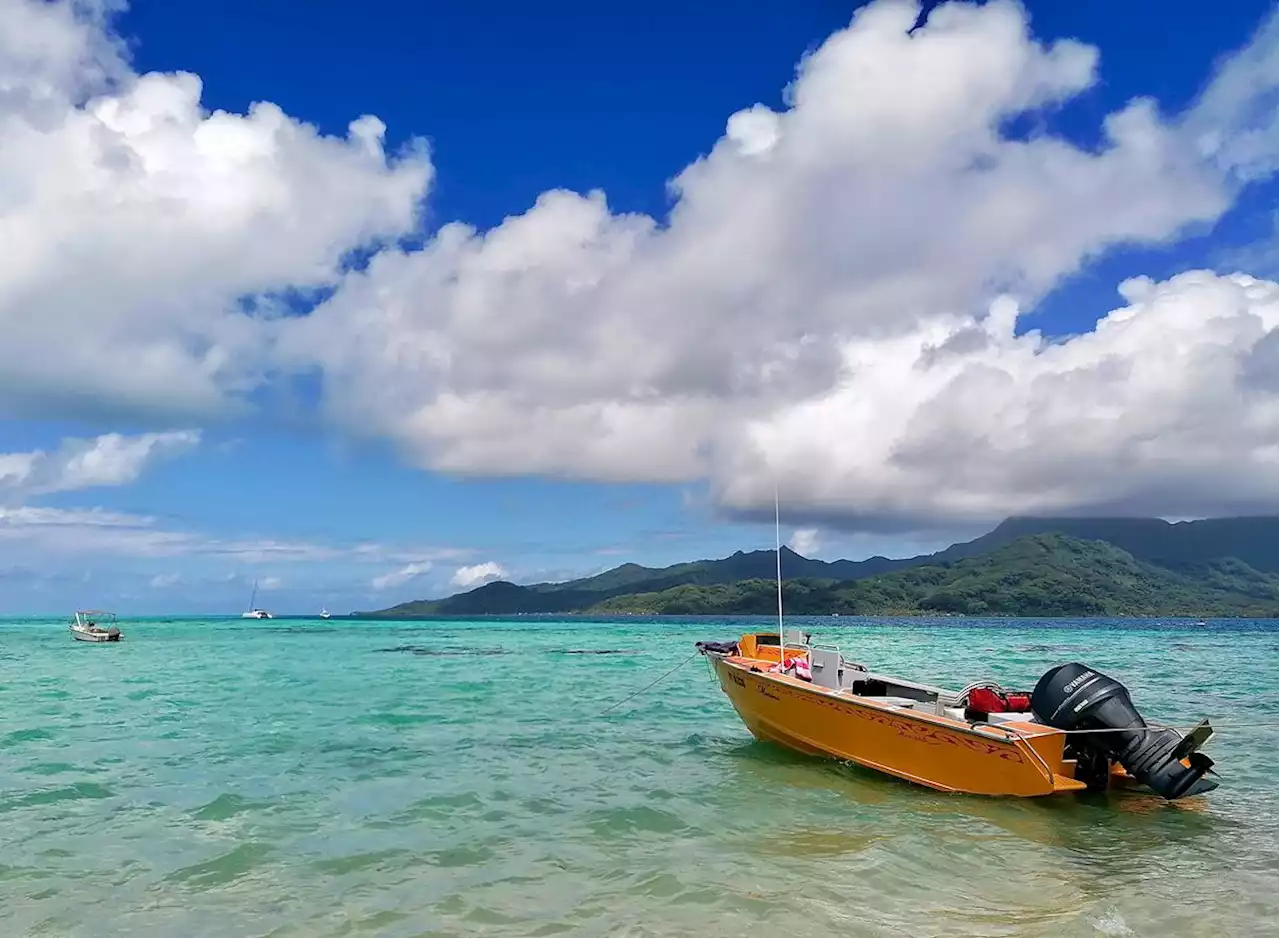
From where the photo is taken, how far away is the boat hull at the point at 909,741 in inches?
497

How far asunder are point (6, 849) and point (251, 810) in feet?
10.1

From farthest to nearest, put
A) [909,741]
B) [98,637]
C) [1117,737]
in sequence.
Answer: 1. [98,637]
2. [909,741]
3. [1117,737]

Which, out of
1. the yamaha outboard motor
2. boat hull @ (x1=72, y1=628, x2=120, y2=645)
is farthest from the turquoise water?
boat hull @ (x1=72, y1=628, x2=120, y2=645)

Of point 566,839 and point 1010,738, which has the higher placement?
point 1010,738


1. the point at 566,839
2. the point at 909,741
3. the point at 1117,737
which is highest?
the point at 1117,737

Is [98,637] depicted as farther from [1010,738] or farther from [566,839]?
[1010,738]

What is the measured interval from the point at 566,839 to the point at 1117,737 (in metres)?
8.27

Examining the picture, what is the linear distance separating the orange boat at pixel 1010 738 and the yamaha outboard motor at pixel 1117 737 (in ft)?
0.05

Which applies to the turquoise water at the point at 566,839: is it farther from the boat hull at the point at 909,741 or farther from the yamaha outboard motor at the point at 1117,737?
the yamaha outboard motor at the point at 1117,737

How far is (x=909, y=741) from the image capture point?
14.2 metres

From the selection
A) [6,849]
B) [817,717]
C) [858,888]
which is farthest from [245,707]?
[858,888]

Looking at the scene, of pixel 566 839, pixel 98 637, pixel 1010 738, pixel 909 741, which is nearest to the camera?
pixel 566 839

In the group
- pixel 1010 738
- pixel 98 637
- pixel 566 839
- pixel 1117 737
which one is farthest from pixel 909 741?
pixel 98 637

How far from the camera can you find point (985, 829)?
12.0 meters
